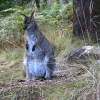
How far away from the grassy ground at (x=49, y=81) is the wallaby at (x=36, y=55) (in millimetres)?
320

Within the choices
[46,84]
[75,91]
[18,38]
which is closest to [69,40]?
[18,38]

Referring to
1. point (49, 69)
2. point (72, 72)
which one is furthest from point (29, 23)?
point (72, 72)

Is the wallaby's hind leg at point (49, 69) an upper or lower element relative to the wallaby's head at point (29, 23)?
lower

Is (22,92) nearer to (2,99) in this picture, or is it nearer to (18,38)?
(2,99)

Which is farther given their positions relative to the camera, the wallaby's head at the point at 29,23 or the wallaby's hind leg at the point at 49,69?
the wallaby's head at the point at 29,23

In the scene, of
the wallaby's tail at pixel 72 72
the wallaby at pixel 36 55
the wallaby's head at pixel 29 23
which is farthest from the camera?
the wallaby's head at pixel 29 23

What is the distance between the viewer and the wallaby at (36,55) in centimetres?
565

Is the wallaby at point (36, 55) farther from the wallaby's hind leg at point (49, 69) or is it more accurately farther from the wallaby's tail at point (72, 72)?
the wallaby's tail at point (72, 72)

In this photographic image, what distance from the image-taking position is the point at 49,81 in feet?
16.8

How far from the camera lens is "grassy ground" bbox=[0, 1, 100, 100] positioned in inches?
168

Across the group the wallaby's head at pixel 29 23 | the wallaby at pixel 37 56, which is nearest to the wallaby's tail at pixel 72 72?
the wallaby at pixel 37 56

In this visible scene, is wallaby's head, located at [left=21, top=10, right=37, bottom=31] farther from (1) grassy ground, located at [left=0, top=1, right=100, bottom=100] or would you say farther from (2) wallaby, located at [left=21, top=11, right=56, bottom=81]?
(1) grassy ground, located at [left=0, top=1, right=100, bottom=100]

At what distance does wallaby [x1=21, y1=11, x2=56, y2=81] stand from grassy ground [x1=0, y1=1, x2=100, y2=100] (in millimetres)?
320

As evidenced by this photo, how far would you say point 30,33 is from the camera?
5848mm
